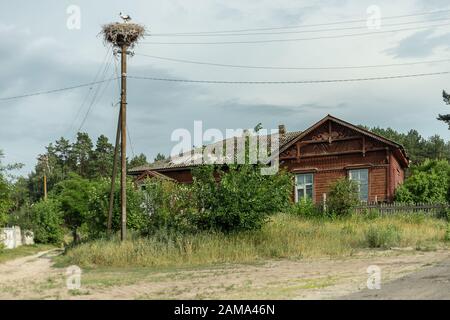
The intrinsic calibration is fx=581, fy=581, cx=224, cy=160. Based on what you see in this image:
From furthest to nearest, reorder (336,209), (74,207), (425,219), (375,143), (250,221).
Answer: (74,207) → (375,143) → (336,209) → (425,219) → (250,221)

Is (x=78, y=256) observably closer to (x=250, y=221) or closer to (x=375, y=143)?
→ (x=250, y=221)

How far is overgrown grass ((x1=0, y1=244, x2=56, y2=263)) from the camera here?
31.9m

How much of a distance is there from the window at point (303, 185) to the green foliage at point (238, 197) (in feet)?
45.3

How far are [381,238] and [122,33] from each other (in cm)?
1434

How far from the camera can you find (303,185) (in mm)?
38406

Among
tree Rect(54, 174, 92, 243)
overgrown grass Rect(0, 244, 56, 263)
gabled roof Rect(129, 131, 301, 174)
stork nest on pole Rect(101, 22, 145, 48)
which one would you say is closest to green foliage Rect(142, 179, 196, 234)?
stork nest on pole Rect(101, 22, 145, 48)

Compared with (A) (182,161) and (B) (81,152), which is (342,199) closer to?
(A) (182,161)

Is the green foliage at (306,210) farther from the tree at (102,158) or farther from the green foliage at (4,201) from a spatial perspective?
the tree at (102,158)

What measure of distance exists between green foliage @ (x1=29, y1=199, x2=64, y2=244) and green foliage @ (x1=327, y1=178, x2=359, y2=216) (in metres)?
24.5

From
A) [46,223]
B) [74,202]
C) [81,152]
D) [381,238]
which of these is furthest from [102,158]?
[381,238]

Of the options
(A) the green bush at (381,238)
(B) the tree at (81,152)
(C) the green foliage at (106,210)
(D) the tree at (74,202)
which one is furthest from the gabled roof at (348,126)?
(B) the tree at (81,152)

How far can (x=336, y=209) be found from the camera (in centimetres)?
3141

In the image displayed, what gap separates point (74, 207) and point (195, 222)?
29.7 meters
